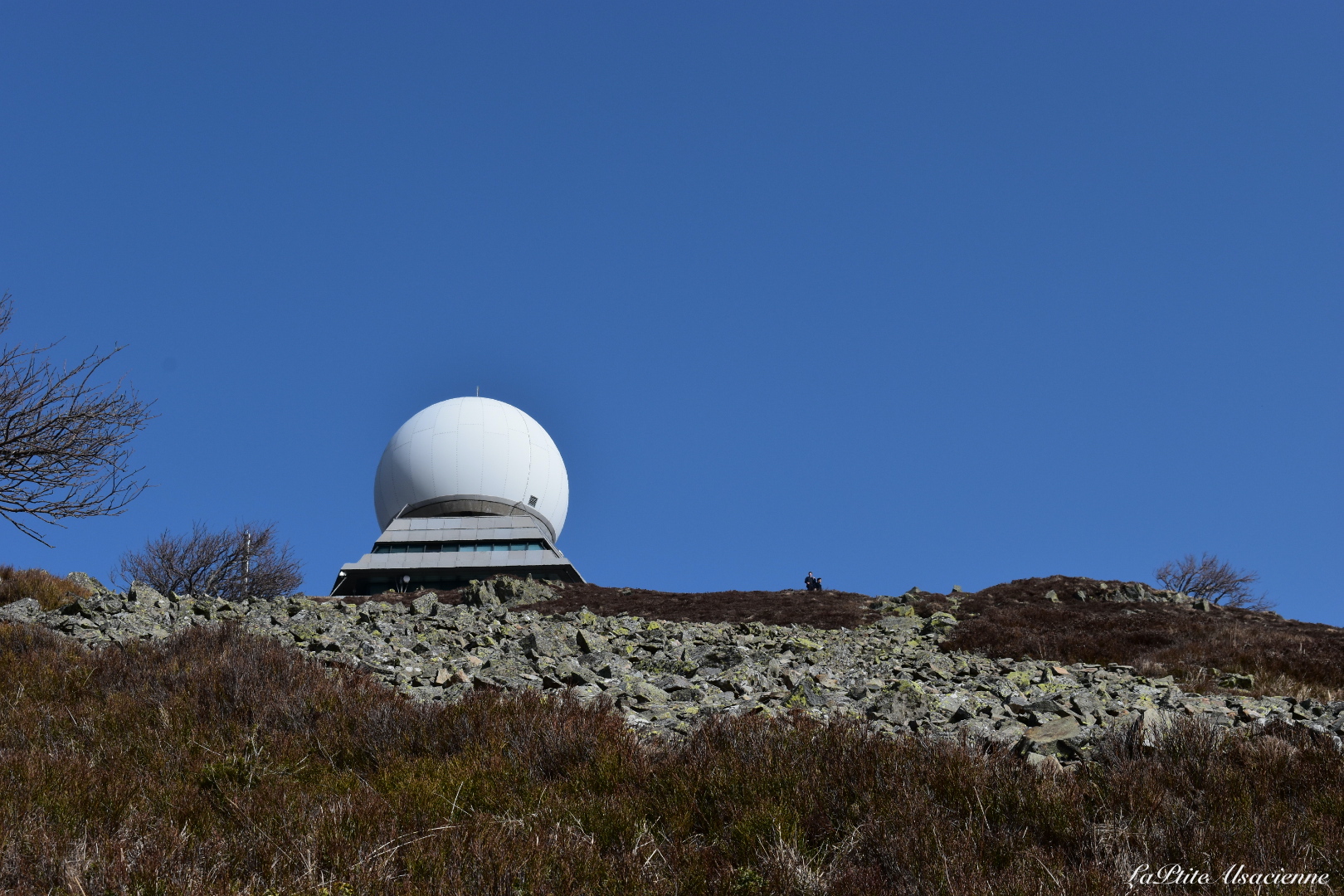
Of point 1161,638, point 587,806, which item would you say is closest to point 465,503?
point 1161,638

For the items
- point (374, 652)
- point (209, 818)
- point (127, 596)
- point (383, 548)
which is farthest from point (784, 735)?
point (383, 548)

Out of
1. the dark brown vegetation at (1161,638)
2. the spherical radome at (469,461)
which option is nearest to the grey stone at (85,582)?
the dark brown vegetation at (1161,638)

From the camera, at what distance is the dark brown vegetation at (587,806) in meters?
4.12

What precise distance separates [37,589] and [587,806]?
605 inches

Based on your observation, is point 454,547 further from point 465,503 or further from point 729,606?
point 729,606

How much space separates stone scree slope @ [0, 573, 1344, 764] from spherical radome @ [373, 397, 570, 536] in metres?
28.7

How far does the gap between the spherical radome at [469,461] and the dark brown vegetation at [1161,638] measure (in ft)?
84.8

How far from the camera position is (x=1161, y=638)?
19.6 m

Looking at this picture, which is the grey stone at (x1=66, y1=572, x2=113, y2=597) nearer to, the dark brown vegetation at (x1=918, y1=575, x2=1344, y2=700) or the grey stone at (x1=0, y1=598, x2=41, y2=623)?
the grey stone at (x1=0, y1=598, x2=41, y2=623)

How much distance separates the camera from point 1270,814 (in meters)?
4.88

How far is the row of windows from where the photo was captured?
43.7 m

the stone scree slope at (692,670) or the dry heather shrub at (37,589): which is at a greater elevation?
the dry heather shrub at (37,589)

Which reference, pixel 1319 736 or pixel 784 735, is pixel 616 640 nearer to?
pixel 784 735

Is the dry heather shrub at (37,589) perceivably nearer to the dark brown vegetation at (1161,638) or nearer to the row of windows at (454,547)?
the dark brown vegetation at (1161,638)
